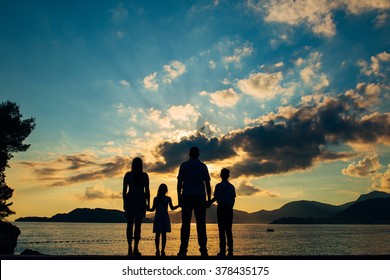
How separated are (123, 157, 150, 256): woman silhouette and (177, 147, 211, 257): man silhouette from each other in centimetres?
134

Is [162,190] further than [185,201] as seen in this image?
Yes

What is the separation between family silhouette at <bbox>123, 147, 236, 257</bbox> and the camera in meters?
→ 9.04

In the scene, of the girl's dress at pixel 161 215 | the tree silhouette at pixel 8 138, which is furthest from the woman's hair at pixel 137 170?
the tree silhouette at pixel 8 138

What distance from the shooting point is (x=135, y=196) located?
10156 millimetres

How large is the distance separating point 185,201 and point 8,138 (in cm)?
4175

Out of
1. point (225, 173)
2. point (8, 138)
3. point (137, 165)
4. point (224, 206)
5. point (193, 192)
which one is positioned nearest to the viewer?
point (193, 192)

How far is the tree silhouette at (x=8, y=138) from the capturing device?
4431cm

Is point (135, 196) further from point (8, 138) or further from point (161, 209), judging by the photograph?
point (8, 138)

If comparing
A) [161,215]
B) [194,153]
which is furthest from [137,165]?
[161,215]

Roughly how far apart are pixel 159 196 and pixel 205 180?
313 centimetres

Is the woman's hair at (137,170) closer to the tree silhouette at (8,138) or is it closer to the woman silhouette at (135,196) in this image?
the woman silhouette at (135,196)

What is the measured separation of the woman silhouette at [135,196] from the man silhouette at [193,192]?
134 cm

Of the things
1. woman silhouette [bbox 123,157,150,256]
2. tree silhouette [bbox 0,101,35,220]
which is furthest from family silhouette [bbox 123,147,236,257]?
tree silhouette [bbox 0,101,35,220]
